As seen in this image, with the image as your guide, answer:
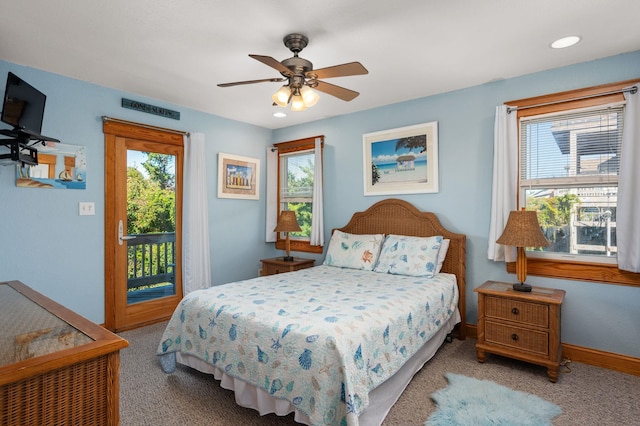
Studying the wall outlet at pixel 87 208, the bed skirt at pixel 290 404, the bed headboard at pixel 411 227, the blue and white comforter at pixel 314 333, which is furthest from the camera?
the bed headboard at pixel 411 227

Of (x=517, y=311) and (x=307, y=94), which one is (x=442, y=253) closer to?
(x=517, y=311)

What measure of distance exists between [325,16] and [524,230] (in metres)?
2.20

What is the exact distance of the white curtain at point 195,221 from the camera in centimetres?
392

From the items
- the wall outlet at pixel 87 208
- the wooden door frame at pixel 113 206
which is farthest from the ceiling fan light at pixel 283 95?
the wall outlet at pixel 87 208

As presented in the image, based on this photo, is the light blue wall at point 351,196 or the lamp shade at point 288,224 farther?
the lamp shade at point 288,224

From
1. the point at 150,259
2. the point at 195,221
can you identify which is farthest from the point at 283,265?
the point at 150,259

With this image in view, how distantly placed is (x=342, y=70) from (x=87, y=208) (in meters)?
2.78

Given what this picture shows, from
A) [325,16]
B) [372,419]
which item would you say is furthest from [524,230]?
[325,16]

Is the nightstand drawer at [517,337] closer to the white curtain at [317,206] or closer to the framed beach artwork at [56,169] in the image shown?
the white curtain at [317,206]

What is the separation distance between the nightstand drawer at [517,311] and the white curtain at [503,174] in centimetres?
50

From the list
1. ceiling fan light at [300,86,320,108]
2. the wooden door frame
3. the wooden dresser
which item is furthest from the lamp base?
the wooden door frame

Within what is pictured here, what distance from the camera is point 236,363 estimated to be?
2.05 meters

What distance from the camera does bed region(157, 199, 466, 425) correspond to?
67.3 inches

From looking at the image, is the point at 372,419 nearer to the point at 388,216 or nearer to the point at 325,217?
the point at 388,216
